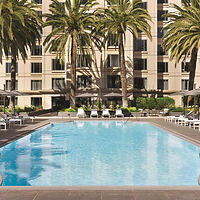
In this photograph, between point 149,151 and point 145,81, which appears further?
point 145,81

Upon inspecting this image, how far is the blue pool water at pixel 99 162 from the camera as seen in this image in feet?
28.7

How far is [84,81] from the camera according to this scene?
44.0 meters

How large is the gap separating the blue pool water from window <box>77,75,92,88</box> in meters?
27.4

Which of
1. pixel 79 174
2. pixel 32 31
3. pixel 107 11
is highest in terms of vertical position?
pixel 107 11

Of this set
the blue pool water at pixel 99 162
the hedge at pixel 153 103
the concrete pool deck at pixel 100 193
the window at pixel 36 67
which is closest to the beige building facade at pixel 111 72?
the window at pixel 36 67

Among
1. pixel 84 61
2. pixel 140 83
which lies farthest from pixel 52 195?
pixel 140 83

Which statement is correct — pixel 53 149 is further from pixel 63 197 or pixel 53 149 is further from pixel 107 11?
pixel 107 11

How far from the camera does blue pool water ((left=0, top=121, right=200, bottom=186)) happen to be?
28.7ft


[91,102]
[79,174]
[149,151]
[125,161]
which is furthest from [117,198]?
[91,102]

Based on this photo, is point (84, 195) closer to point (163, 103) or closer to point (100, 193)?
point (100, 193)

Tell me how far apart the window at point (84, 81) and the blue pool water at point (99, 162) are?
89.8 ft

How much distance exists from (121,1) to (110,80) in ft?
44.6

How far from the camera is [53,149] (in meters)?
13.6

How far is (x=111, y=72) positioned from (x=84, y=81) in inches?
182
